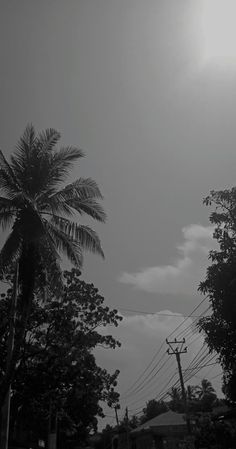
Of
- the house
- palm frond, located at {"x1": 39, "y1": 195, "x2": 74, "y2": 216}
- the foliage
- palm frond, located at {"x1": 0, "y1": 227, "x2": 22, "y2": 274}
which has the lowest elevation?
the foliage

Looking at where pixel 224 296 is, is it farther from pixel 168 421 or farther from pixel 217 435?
pixel 168 421

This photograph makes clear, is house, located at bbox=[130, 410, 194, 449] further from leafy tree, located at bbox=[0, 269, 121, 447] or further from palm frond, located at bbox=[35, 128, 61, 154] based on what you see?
palm frond, located at bbox=[35, 128, 61, 154]

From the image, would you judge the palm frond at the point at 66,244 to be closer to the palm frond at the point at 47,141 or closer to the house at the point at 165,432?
the palm frond at the point at 47,141

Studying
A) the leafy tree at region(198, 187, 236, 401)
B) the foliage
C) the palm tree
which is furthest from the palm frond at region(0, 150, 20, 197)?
the foliage

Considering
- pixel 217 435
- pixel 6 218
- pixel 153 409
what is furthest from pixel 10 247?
pixel 153 409

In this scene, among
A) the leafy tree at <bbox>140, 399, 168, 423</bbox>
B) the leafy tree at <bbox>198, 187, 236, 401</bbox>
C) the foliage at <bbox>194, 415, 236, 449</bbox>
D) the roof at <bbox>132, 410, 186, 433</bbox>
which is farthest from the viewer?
the leafy tree at <bbox>140, 399, 168, 423</bbox>

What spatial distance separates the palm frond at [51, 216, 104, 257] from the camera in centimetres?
1742

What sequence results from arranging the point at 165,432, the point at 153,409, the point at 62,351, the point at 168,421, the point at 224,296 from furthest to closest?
1. the point at 153,409
2. the point at 168,421
3. the point at 165,432
4. the point at 62,351
5. the point at 224,296

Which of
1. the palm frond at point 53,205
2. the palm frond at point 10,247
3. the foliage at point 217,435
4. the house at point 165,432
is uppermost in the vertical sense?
the palm frond at point 53,205

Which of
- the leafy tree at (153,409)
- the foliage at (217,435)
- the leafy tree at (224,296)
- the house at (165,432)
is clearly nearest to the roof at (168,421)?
the house at (165,432)

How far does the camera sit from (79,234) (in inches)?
688

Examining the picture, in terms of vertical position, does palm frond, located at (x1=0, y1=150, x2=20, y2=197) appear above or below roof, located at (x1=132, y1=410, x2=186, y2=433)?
above

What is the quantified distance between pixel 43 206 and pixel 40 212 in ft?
0.88

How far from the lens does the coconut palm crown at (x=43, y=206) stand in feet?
53.0
